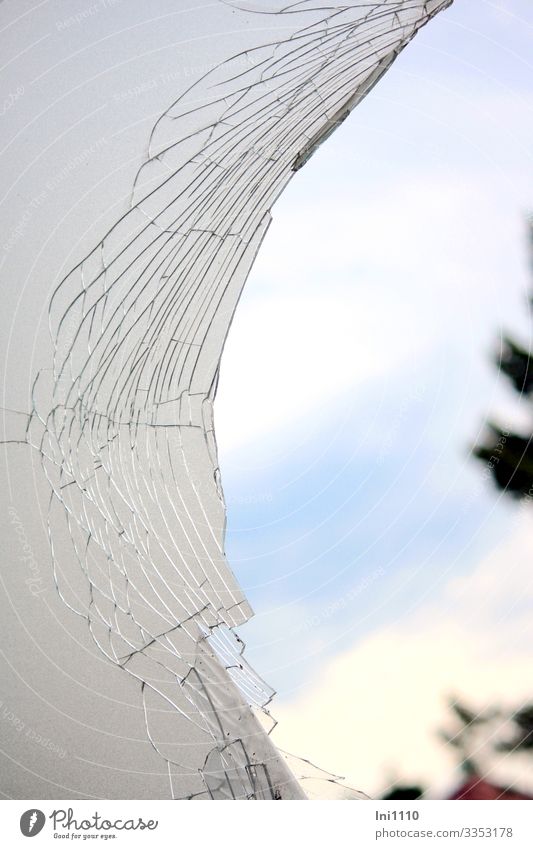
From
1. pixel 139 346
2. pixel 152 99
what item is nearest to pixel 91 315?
pixel 139 346

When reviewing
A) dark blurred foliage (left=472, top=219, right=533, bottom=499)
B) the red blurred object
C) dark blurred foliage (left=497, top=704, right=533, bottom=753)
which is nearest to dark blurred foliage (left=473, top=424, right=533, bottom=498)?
dark blurred foliage (left=472, top=219, right=533, bottom=499)

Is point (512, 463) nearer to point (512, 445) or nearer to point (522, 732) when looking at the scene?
point (512, 445)

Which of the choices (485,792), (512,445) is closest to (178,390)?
(512,445)

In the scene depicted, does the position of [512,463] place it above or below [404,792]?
above

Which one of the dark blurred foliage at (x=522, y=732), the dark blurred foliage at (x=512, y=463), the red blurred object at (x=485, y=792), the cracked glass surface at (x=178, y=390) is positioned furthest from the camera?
the dark blurred foliage at (x=512, y=463)

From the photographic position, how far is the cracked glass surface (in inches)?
54.2

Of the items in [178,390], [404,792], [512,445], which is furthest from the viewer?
[512,445]

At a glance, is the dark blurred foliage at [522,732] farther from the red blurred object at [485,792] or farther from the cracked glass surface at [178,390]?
the cracked glass surface at [178,390]

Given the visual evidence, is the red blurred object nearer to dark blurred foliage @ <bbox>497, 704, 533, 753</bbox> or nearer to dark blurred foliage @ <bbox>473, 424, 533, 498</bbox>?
dark blurred foliage @ <bbox>497, 704, 533, 753</bbox>

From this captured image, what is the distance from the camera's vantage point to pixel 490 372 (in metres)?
1.74

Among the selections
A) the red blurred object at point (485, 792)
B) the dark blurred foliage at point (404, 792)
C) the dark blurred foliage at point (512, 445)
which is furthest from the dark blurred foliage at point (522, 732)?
the dark blurred foliage at point (512, 445)

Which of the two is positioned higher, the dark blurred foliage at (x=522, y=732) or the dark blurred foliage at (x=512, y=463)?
the dark blurred foliage at (x=512, y=463)

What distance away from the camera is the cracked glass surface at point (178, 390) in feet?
4.52

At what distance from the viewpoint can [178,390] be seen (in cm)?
160
